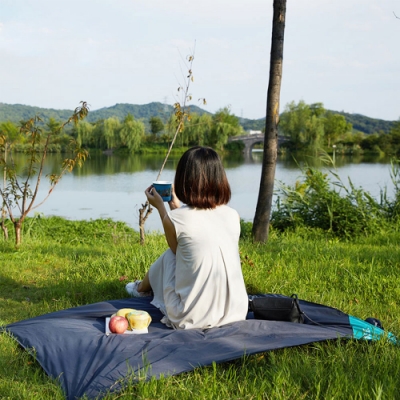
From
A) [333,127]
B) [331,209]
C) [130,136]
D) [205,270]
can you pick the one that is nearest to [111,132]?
[130,136]

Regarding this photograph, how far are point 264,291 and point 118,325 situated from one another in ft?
4.85

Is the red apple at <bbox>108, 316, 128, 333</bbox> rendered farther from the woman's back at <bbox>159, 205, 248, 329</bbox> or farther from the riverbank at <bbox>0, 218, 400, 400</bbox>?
the riverbank at <bbox>0, 218, 400, 400</bbox>

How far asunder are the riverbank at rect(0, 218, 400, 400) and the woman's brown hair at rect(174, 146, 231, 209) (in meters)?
0.89

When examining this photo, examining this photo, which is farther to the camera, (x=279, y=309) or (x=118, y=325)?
(x=279, y=309)

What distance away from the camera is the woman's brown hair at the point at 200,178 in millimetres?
2660

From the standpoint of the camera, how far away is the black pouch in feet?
9.55

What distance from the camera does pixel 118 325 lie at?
2.73 meters

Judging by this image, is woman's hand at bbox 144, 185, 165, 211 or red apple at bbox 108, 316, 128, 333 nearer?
red apple at bbox 108, 316, 128, 333

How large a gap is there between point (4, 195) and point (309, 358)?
4877mm

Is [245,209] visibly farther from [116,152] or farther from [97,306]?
[116,152]

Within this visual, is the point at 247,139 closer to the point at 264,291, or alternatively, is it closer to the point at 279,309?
the point at 264,291

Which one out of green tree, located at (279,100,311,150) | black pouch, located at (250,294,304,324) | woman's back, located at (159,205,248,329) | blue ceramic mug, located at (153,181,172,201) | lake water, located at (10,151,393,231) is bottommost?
lake water, located at (10,151,393,231)

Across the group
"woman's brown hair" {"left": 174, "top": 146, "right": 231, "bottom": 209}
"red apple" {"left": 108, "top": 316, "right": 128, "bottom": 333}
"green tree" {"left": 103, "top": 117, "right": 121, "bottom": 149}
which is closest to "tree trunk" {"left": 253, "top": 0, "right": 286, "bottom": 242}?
"woman's brown hair" {"left": 174, "top": 146, "right": 231, "bottom": 209}

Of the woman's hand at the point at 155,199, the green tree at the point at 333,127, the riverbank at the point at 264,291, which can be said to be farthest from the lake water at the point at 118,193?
the green tree at the point at 333,127
